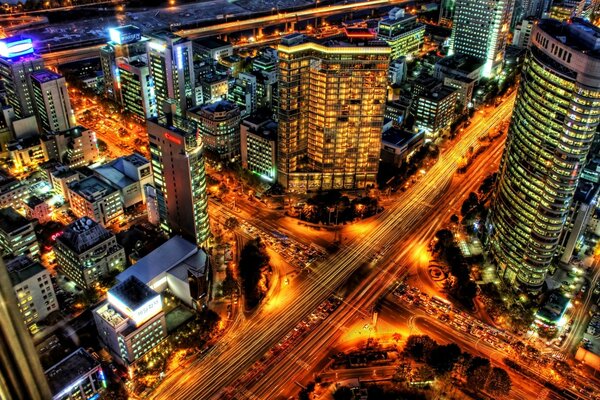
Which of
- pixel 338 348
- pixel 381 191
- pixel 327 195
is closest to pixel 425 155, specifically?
pixel 381 191

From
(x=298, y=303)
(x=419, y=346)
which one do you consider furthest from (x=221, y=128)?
(x=419, y=346)

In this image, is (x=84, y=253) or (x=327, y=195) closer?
(x=84, y=253)

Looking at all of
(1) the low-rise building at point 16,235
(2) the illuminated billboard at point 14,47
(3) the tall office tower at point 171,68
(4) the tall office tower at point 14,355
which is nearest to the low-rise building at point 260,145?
(3) the tall office tower at point 171,68

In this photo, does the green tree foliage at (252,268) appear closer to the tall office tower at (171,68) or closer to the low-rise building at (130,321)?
the low-rise building at (130,321)

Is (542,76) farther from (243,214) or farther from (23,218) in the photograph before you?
(23,218)

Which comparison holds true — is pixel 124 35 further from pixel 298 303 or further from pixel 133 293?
pixel 298 303

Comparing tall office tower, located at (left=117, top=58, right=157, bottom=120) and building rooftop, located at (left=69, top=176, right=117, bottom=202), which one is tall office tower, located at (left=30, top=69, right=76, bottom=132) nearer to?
tall office tower, located at (left=117, top=58, right=157, bottom=120)
